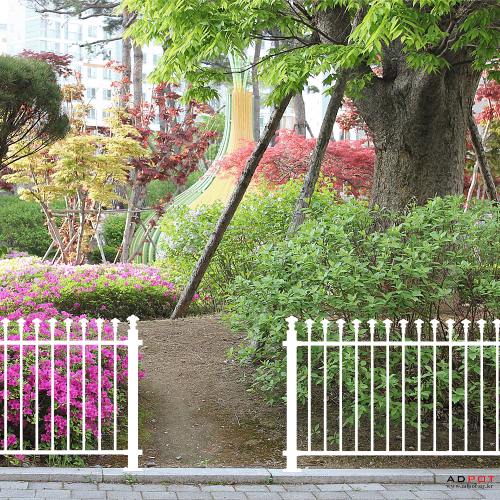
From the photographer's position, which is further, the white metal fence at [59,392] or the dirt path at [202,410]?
the dirt path at [202,410]

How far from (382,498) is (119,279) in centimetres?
661

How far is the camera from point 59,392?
13.5 ft

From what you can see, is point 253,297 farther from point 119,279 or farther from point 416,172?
point 119,279

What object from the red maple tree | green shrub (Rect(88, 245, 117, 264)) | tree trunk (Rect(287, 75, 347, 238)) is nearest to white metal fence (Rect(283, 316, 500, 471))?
tree trunk (Rect(287, 75, 347, 238))

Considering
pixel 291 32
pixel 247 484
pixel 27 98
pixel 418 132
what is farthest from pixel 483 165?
pixel 27 98

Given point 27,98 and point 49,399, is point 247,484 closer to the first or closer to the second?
point 49,399

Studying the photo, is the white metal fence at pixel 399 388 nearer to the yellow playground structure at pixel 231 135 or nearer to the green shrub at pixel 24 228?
the yellow playground structure at pixel 231 135

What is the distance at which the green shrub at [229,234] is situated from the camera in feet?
26.0

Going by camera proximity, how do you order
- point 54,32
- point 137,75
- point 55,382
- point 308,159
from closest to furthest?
1. point 55,382
2. point 308,159
3. point 137,75
4. point 54,32

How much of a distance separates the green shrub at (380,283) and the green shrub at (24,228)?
1658 cm

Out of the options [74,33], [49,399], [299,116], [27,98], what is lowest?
[49,399]

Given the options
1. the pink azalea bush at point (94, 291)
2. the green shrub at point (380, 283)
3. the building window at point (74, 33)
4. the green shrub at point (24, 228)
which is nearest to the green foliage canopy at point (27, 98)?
the pink azalea bush at point (94, 291)

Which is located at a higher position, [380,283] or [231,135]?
[231,135]

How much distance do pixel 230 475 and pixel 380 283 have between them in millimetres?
1735
